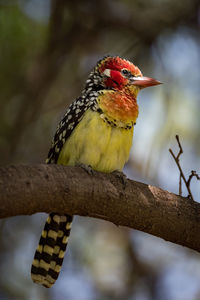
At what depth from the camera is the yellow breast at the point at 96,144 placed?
119 inches

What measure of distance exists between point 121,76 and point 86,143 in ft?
2.19

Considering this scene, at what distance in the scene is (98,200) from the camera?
8.13 ft

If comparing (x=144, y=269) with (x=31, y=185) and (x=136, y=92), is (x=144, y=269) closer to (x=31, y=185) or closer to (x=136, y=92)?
(x=136, y=92)

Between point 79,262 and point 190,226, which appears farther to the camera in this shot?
point 79,262

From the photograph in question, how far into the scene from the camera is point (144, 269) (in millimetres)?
4512

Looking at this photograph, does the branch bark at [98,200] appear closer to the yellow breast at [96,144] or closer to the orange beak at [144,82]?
the yellow breast at [96,144]

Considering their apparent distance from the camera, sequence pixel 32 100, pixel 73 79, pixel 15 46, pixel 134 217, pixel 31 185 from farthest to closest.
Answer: pixel 73 79 → pixel 15 46 → pixel 32 100 → pixel 134 217 → pixel 31 185

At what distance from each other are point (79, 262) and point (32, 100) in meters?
1.67

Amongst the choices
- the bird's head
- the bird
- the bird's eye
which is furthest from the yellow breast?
the bird's eye

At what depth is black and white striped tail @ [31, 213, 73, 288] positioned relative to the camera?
298 centimetres

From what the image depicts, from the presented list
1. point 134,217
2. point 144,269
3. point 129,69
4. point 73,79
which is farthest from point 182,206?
point 73,79

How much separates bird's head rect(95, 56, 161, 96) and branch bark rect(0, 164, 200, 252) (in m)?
0.93

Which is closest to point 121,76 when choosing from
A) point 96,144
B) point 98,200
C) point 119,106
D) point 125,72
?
point 125,72

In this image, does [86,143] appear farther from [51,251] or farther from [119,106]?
[51,251]
